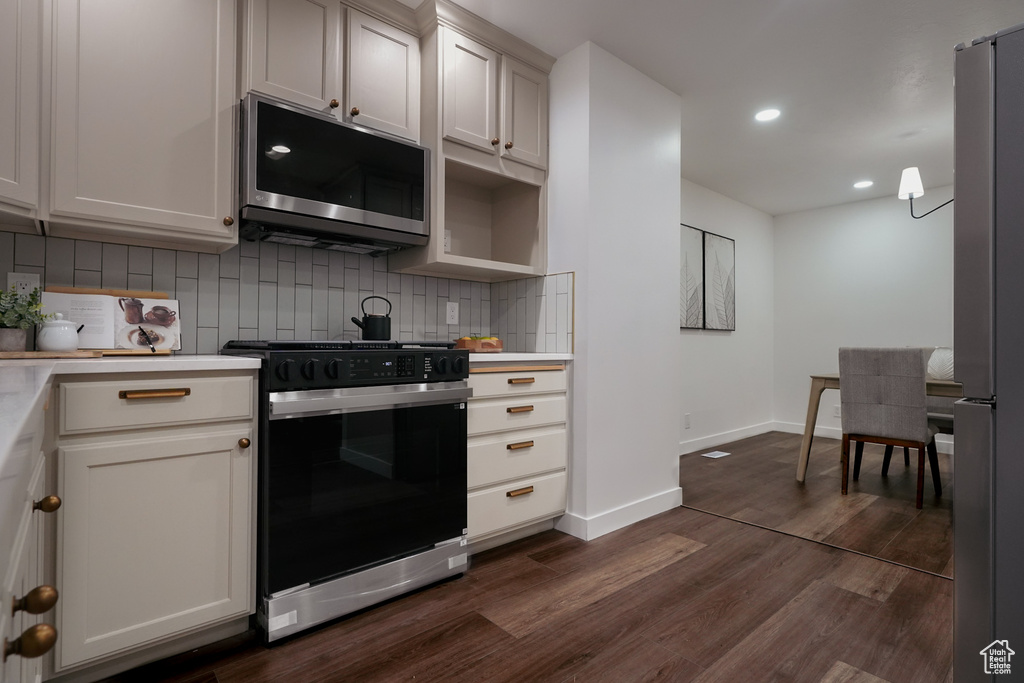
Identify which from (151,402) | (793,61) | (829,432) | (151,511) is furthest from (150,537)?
(829,432)

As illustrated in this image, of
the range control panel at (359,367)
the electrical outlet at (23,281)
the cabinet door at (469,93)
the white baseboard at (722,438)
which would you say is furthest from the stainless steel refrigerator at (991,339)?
the white baseboard at (722,438)

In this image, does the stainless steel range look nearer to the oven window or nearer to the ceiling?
the oven window

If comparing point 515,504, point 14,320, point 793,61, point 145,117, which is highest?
point 793,61

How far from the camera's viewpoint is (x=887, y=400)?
3.23m

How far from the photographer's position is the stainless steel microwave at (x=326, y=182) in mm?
1913

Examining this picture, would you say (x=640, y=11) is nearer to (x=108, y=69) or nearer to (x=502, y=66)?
(x=502, y=66)

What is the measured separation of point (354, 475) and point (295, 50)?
1631 mm

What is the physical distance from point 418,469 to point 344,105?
1.51m

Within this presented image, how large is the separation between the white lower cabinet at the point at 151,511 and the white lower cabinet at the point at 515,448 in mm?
916

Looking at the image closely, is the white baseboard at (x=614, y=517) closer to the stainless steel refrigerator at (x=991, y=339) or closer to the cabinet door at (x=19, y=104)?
the stainless steel refrigerator at (x=991, y=339)

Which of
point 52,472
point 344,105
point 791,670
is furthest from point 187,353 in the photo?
point 791,670

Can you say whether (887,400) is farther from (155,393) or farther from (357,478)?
(155,393)

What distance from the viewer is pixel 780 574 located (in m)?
2.21

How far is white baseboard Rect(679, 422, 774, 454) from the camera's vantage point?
4.62 metres
